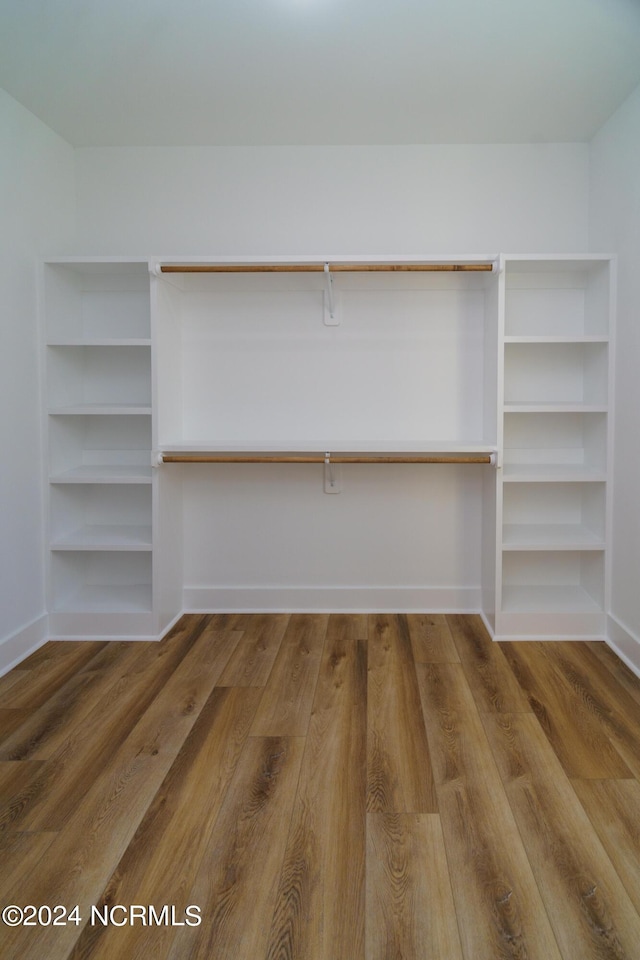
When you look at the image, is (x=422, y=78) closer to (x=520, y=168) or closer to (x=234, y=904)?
(x=520, y=168)

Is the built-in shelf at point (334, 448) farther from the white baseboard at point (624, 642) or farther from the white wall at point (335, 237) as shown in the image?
the white baseboard at point (624, 642)

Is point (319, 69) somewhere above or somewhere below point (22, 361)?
above

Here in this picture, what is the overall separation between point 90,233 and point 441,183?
191cm

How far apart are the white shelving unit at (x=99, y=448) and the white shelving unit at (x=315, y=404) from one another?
0.03 ft

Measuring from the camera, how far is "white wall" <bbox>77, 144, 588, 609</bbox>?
333 centimetres

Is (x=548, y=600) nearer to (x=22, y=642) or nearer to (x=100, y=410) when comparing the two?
(x=100, y=410)

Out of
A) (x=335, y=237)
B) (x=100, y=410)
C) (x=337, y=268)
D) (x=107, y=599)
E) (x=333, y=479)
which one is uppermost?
(x=335, y=237)

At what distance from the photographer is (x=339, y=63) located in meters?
2.54

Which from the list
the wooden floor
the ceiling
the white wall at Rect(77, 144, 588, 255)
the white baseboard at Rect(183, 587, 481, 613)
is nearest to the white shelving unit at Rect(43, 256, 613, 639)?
the white baseboard at Rect(183, 587, 481, 613)

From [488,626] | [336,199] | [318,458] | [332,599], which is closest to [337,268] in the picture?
[336,199]

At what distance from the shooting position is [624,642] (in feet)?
9.53

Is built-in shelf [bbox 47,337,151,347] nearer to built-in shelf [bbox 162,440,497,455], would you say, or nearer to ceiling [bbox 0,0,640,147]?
built-in shelf [bbox 162,440,497,455]

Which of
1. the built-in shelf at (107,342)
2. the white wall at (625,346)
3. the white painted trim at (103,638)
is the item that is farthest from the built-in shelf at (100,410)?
the white wall at (625,346)

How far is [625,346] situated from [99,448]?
2.74 m
